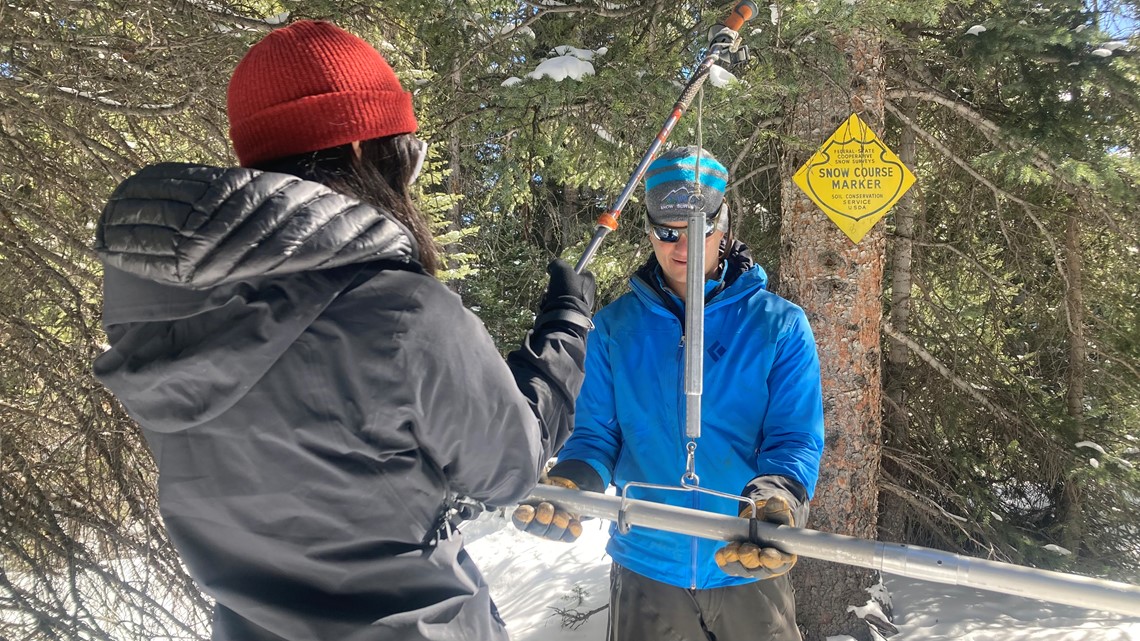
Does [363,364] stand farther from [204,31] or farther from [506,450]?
[204,31]

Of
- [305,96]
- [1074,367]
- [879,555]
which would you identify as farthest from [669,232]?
[1074,367]

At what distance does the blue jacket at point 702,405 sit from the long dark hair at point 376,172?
1.13 metres

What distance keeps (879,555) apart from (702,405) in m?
0.70

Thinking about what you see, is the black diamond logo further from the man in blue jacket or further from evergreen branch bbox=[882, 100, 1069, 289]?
evergreen branch bbox=[882, 100, 1069, 289]

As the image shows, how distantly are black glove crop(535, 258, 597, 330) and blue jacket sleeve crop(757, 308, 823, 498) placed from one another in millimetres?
794

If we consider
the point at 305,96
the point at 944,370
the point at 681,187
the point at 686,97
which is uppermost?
the point at 686,97

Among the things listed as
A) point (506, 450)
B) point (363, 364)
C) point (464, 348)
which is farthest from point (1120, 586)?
point (363, 364)

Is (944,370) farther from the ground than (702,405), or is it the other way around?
(702,405)

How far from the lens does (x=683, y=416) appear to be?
2.29 m

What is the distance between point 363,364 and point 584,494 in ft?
3.33

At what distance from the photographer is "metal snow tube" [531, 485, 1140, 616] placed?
1612mm

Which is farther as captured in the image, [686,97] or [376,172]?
[686,97]

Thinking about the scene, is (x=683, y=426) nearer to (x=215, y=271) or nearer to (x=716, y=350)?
(x=716, y=350)

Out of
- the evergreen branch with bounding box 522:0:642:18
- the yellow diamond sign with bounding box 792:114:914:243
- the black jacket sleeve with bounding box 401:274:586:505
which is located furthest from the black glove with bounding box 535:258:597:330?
the evergreen branch with bounding box 522:0:642:18
